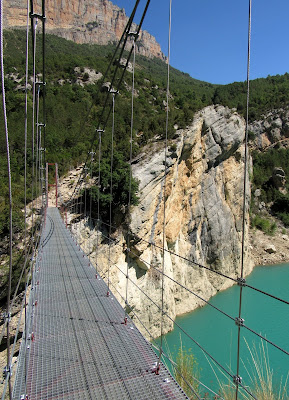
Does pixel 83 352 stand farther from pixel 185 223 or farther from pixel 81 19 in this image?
pixel 81 19

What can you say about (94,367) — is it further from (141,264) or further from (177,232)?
(177,232)

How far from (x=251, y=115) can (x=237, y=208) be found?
13.0 m

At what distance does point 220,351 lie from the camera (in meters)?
8.02

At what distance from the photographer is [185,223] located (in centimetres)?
1135

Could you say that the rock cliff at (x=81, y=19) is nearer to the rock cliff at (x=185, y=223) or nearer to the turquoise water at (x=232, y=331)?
the rock cliff at (x=185, y=223)

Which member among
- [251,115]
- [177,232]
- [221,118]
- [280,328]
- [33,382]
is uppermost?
[251,115]

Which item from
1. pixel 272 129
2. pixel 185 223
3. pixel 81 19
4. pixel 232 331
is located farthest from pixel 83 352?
pixel 81 19

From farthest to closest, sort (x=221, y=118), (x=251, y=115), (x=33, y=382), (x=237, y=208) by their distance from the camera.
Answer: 1. (x=251, y=115)
2. (x=237, y=208)
3. (x=221, y=118)
4. (x=33, y=382)

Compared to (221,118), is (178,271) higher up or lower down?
lower down

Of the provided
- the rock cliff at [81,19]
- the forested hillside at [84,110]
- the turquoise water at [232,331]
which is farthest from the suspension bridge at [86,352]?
the rock cliff at [81,19]

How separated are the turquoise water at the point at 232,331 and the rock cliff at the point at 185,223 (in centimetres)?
56

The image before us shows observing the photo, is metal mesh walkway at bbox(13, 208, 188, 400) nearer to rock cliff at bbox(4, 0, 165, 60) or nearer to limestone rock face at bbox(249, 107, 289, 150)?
limestone rock face at bbox(249, 107, 289, 150)

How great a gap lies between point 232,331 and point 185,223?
4356mm

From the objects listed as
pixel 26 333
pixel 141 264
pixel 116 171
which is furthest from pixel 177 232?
pixel 26 333
